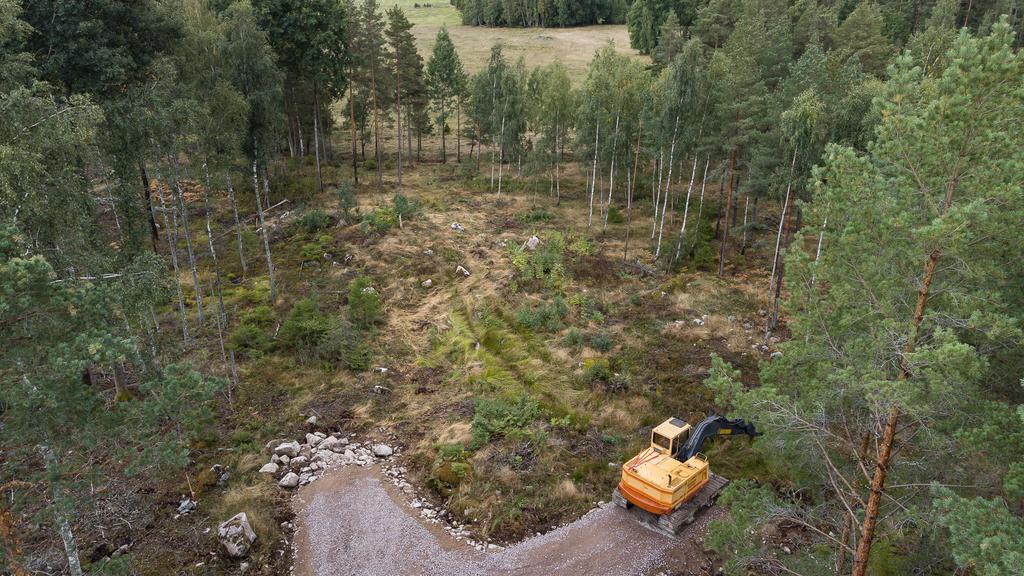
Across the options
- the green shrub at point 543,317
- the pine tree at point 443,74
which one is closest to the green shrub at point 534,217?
the green shrub at point 543,317

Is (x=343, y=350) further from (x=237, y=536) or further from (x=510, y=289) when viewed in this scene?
(x=237, y=536)

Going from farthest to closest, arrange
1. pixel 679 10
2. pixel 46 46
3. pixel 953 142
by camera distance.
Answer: pixel 679 10 < pixel 46 46 < pixel 953 142

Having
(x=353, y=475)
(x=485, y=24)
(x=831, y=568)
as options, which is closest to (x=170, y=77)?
(x=353, y=475)

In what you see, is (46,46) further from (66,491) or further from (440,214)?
(440,214)

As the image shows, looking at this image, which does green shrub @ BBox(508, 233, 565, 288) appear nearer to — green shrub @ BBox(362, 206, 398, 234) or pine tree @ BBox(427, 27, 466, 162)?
green shrub @ BBox(362, 206, 398, 234)

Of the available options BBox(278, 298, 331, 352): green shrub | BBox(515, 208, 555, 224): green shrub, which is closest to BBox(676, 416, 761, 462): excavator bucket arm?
BBox(278, 298, 331, 352): green shrub
